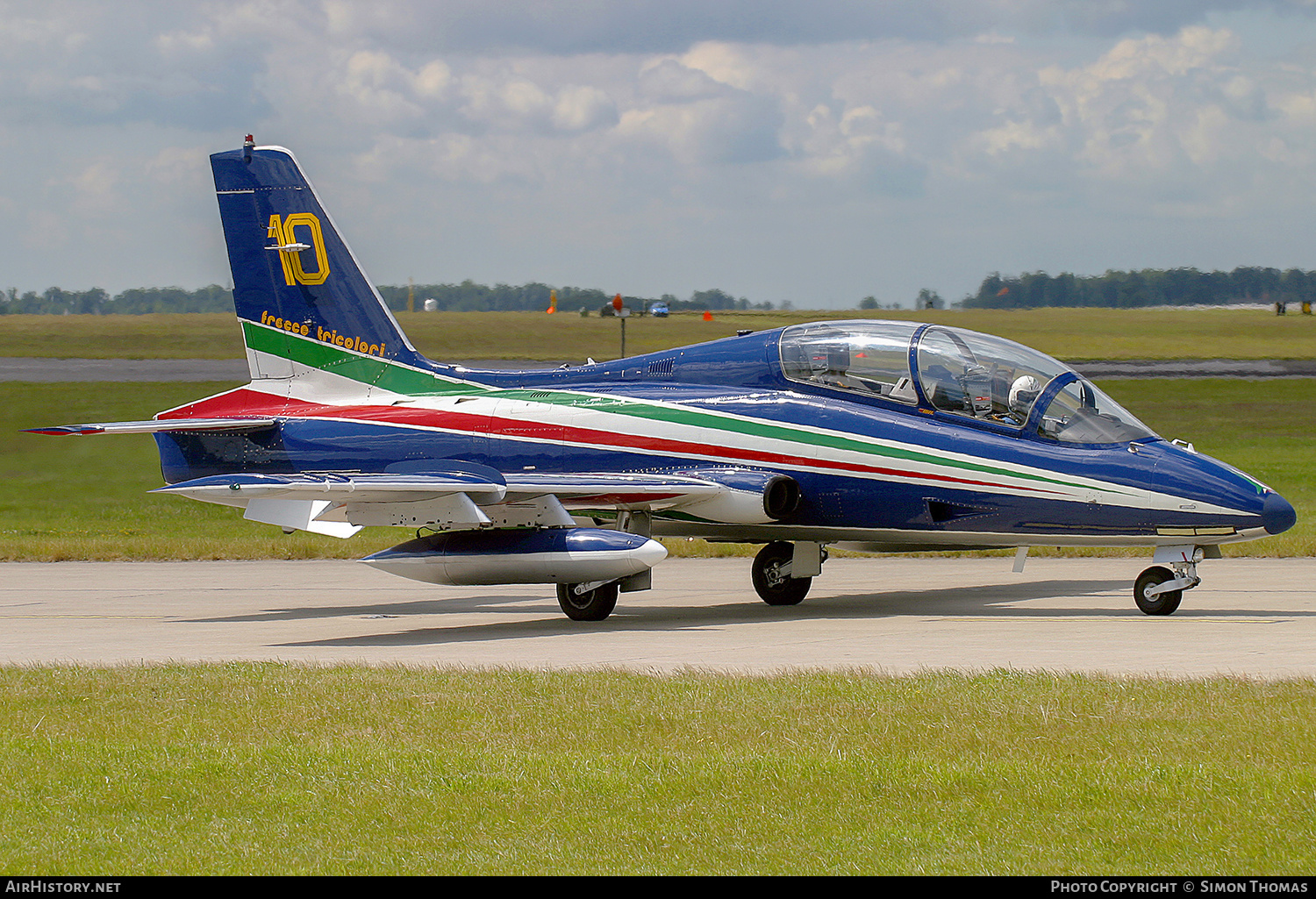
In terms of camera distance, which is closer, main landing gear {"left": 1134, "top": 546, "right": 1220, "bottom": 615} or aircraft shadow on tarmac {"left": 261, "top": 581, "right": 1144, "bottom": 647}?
main landing gear {"left": 1134, "top": 546, "right": 1220, "bottom": 615}

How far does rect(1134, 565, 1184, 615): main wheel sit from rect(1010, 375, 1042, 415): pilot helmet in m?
1.86

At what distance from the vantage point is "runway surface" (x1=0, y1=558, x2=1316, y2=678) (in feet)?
37.3

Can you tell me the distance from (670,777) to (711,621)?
7707 millimetres

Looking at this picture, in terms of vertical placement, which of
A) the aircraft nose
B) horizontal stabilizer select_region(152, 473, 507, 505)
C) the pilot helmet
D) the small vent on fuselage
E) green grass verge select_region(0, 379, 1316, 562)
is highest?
the small vent on fuselage

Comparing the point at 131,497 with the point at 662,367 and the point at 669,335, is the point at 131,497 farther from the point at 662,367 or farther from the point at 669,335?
the point at 669,335

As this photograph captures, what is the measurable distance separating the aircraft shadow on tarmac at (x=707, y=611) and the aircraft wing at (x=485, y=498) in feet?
3.51

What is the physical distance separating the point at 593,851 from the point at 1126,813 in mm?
2248

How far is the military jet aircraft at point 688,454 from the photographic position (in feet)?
43.6

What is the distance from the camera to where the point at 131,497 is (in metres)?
29.0

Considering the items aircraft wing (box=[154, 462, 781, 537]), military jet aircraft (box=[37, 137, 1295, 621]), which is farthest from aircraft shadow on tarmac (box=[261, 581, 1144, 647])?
aircraft wing (box=[154, 462, 781, 537])

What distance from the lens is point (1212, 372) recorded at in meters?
53.3

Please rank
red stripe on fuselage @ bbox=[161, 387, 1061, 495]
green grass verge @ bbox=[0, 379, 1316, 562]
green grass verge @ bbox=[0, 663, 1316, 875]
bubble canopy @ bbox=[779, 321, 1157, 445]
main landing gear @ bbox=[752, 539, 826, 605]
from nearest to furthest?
green grass verge @ bbox=[0, 663, 1316, 875], bubble canopy @ bbox=[779, 321, 1157, 445], red stripe on fuselage @ bbox=[161, 387, 1061, 495], main landing gear @ bbox=[752, 539, 826, 605], green grass verge @ bbox=[0, 379, 1316, 562]

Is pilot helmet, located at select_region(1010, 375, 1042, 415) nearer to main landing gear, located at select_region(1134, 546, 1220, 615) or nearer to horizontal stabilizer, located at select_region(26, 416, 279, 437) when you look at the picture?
main landing gear, located at select_region(1134, 546, 1220, 615)
